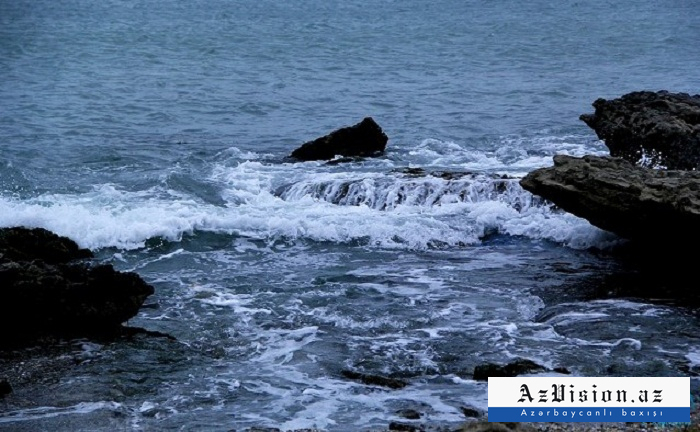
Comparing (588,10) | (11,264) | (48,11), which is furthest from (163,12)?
(11,264)

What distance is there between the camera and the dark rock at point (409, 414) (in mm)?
9674

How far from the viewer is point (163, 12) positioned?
193 feet

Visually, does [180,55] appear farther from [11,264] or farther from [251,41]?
[11,264]

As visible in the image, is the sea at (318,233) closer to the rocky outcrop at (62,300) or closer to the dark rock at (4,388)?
the dark rock at (4,388)

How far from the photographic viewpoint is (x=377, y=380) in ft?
35.1

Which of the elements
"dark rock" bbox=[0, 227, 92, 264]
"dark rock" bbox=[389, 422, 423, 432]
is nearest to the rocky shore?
"dark rock" bbox=[389, 422, 423, 432]

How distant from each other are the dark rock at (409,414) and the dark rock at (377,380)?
70cm

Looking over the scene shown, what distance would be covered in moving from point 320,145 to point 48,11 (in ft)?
135

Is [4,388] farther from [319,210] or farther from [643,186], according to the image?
[319,210]

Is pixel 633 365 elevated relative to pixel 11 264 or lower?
lower

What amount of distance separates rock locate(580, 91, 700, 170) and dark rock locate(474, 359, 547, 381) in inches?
252

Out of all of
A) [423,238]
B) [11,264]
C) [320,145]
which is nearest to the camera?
[11,264]

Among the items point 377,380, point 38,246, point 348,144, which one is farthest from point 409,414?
point 348,144

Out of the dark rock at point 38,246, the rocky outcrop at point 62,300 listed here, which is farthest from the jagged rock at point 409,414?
the dark rock at point 38,246
